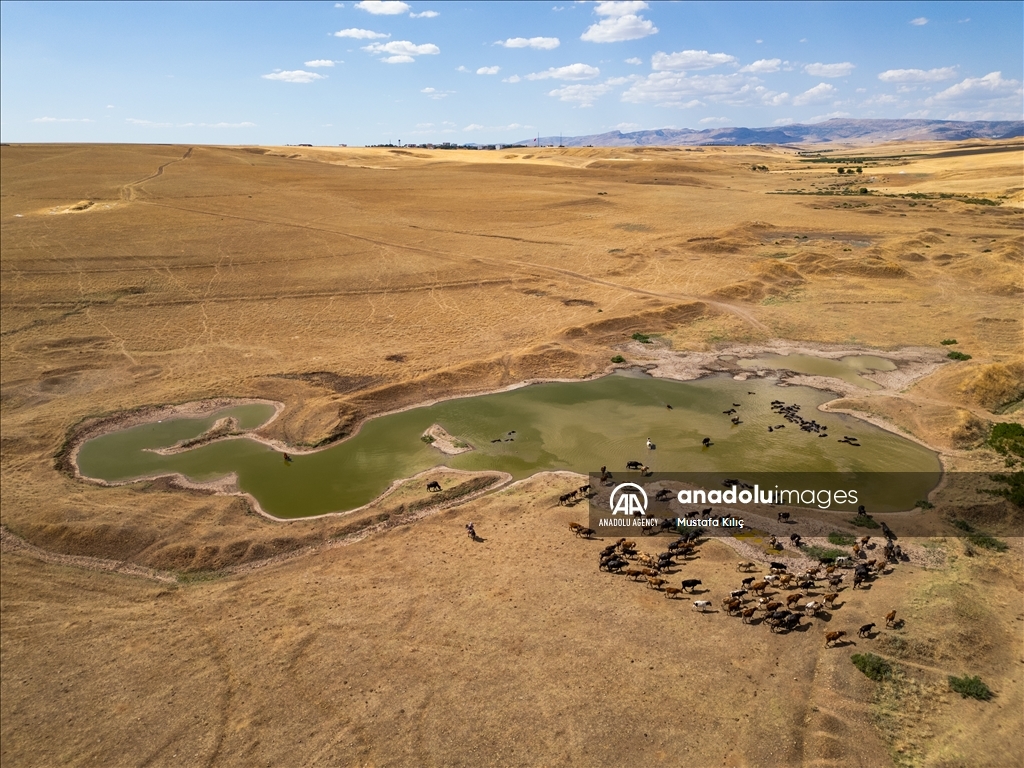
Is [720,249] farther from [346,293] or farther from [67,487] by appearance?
[67,487]

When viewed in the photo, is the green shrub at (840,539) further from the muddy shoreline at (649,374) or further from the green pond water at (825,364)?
the green pond water at (825,364)

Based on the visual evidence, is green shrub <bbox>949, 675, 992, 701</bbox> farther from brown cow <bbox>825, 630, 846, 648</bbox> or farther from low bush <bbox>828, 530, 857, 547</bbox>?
low bush <bbox>828, 530, 857, 547</bbox>

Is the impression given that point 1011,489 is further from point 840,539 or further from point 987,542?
point 840,539

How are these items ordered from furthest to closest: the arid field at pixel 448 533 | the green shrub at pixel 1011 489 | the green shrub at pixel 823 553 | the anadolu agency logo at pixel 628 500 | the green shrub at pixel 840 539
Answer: the anadolu agency logo at pixel 628 500
the green shrub at pixel 1011 489
the green shrub at pixel 840 539
the green shrub at pixel 823 553
the arid field at pixel 448 533

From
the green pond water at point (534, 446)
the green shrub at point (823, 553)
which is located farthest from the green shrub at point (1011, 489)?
the green shrub at point (823, 553)

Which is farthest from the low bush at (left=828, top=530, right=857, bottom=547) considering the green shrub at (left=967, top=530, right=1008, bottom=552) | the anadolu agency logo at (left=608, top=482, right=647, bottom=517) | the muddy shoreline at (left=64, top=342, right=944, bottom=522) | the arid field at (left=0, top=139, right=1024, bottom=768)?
the muddy shoreline at (left=64, top=342, right=944, bottom=522)
